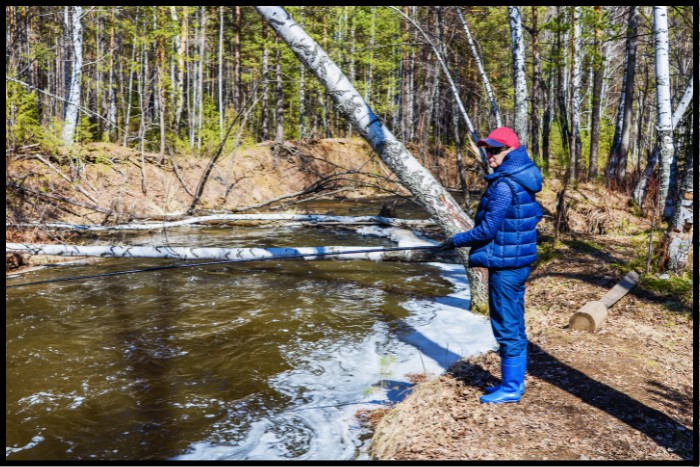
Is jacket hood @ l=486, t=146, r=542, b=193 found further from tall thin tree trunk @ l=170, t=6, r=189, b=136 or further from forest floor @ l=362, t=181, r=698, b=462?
tall thin tree trunk @ l=170, t=6, r=189, b=136

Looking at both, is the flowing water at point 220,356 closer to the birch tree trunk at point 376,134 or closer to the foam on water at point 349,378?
the foam on water at point 349,378

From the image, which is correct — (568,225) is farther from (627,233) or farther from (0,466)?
(0,466)

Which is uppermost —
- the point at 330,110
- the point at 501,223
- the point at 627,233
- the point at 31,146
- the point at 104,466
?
the point at 330,110

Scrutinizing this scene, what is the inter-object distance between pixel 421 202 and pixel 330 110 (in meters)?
27.7

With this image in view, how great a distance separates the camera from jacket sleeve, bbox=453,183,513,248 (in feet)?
13.5

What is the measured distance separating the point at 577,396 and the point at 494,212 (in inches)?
61.7

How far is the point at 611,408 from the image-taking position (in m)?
3.96

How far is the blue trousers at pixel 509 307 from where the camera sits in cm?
420

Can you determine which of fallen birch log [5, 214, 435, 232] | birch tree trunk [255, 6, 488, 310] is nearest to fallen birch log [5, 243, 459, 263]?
fallen birch log [5, 214, 435, 232]

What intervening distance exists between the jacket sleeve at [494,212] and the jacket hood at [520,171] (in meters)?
0.10

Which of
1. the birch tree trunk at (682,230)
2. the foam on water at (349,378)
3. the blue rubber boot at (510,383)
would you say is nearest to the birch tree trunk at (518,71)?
the birch tree trunk at (682,230)

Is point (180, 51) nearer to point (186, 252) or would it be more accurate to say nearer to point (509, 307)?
point (186, 252)

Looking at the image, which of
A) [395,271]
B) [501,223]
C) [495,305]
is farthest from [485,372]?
[395,271]

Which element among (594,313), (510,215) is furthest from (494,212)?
(594,313)
